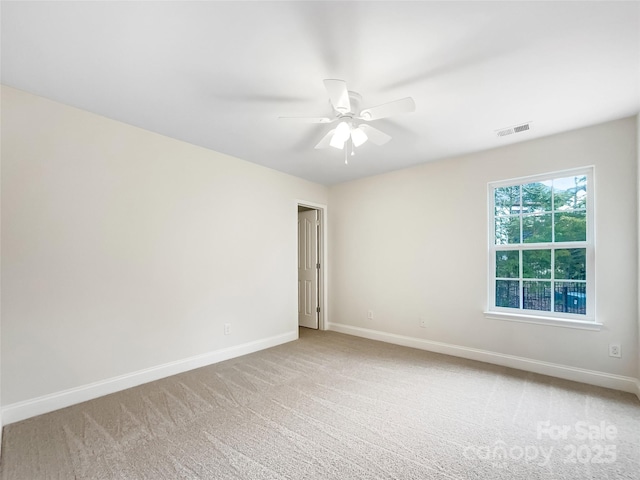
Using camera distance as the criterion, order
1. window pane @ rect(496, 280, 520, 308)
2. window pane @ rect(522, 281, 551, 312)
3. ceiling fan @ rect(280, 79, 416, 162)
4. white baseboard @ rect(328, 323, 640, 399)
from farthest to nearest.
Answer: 1. window pane @ rect(496, 280, 520, 308)
2. window pane @ rect(522, 281, 551, 312)
3. white baseboard @ rect(328, 323, 640, 399)
4. ceiling fan @ rect(280, 79, 416, 162)

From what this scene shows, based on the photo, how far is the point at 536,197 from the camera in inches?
132

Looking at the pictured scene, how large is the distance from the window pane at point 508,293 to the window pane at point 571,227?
26.1 inches

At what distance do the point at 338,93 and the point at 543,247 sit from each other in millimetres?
2838

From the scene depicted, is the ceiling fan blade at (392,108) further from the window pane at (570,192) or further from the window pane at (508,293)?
the window pane at (508,293)

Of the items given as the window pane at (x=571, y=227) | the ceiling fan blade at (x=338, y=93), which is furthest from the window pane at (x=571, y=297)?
the ceiling fan blade at (x=338, y=93)

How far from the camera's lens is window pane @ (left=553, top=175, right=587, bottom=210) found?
308cm

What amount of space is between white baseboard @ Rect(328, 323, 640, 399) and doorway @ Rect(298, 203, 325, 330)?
3.14 feet

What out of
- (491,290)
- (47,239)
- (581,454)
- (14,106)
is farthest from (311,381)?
(14,106)

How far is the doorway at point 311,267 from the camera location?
5.23 m

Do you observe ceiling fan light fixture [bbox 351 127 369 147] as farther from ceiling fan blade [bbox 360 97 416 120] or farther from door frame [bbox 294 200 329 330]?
door frame [bbox 294 200 329 330]

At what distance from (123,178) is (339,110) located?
7.03 feet

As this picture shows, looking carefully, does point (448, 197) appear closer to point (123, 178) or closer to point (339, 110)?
point (339, 110)

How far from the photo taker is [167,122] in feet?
9.41

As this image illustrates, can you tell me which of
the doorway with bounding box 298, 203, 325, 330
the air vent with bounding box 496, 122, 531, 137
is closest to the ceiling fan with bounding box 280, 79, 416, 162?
the air vent with bounding box 496, 122, 531, 137
